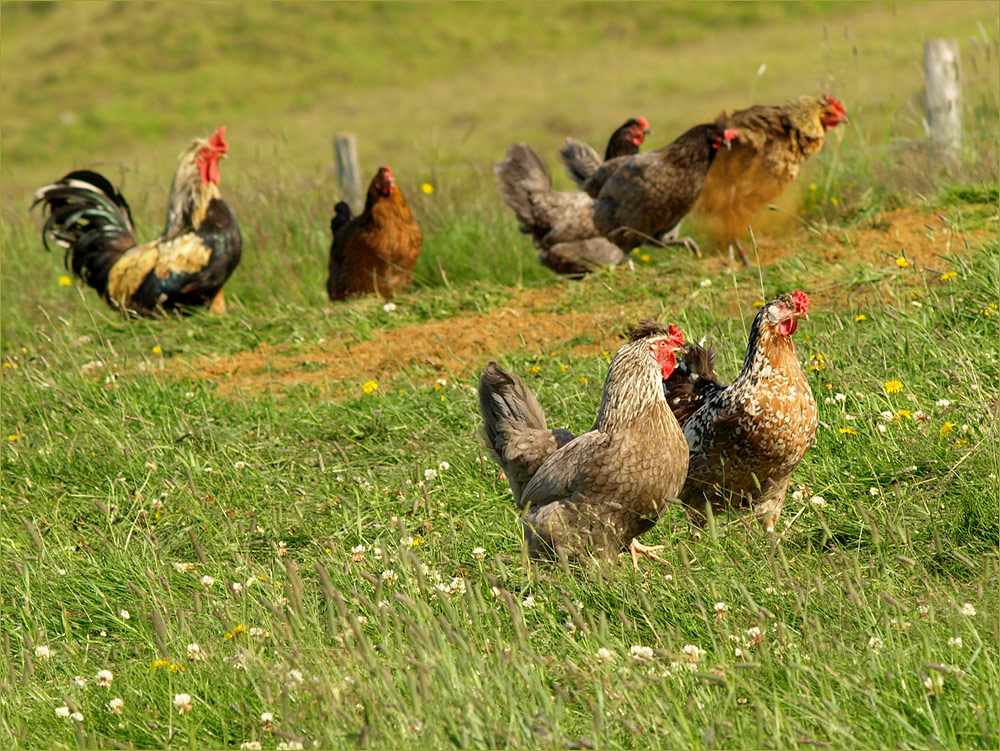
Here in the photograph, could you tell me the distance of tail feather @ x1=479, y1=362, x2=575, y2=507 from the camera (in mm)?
4328

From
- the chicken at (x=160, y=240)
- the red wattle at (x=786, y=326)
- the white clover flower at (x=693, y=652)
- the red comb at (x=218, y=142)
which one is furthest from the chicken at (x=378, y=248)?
the white clover flower at (x=693, y=652)

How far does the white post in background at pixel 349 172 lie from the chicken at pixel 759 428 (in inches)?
286

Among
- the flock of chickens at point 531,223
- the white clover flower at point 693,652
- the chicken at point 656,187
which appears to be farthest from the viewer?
the chicken at point 656,187

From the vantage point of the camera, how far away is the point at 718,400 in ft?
13.8

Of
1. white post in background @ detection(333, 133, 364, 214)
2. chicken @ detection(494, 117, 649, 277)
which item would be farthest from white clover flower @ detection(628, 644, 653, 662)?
white post in background @ detection(333, 133, 364, 214)

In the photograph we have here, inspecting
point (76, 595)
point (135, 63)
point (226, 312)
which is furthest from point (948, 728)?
point (135, 63)

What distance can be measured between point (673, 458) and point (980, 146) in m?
6.65

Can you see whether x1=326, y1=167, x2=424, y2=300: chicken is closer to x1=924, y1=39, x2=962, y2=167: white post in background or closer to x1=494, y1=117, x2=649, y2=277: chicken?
x1=494, y1=117, x2=649, y2=277: chicken

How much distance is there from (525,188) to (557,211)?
1.38 ft

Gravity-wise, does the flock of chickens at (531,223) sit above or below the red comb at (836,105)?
below

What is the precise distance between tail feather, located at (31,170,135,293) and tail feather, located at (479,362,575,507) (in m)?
5.47

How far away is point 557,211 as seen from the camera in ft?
29.3

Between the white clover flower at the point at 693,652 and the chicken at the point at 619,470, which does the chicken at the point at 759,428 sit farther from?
the white clover flower at the point at 693,652

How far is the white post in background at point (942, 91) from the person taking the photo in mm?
9547
